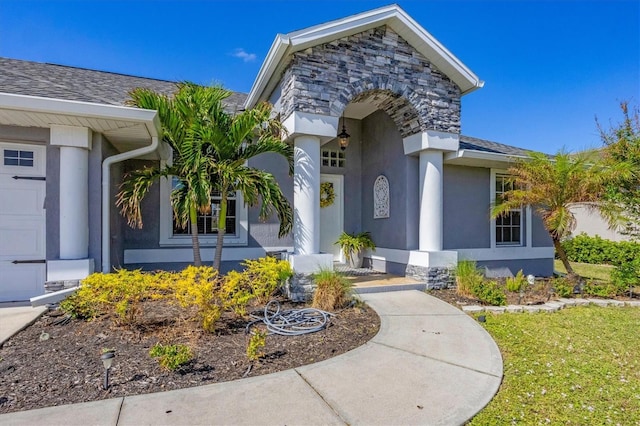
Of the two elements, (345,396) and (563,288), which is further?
(563,288)

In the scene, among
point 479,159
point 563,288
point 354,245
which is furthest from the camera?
point 354,245

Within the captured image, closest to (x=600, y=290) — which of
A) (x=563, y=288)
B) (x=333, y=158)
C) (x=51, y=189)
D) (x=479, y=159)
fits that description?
(x=563, y=288)

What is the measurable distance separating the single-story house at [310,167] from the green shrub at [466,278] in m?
0.39

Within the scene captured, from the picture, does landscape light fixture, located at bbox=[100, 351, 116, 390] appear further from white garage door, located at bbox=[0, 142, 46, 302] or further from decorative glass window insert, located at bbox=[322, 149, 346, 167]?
decorative glass window insert, located at bbox=[322, 149, 346, 167]

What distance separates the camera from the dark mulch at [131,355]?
119 inches

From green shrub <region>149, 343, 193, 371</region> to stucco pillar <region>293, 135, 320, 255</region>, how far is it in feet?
11.0

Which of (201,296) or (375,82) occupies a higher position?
(375,82)

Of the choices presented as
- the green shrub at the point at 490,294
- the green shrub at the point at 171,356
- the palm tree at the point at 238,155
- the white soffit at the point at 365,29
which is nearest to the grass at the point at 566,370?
the green shrub at the point at 490,294

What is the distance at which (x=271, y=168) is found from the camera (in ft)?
27.4

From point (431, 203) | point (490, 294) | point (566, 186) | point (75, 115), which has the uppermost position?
point (75, 115)

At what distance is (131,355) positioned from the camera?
12.1ft

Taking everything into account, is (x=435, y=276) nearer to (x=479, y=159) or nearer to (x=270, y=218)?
(x=479, y=159)

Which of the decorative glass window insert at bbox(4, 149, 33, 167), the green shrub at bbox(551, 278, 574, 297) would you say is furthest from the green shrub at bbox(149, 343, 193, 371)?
the green shrub at bbox(551, 278, 574, 297)

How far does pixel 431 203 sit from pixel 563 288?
3.27 meters
